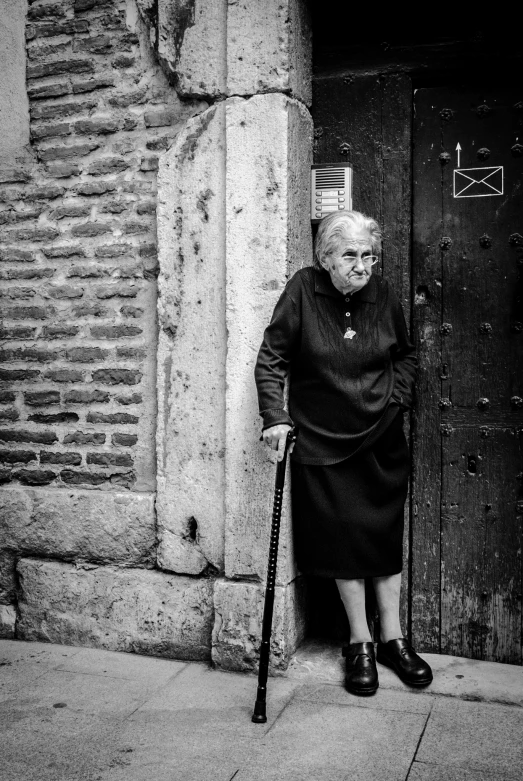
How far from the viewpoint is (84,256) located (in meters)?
3.74

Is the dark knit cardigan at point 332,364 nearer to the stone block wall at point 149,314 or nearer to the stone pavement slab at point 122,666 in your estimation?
the stone block wall at point 149,314

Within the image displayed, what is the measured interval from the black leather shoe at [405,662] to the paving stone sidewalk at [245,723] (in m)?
0.05

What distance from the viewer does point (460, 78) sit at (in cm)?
339

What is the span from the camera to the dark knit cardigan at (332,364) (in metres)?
3.21

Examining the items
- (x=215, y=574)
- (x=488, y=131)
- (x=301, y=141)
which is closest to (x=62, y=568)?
Answer: (x=215, y=574)

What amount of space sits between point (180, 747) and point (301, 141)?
2.50 meters

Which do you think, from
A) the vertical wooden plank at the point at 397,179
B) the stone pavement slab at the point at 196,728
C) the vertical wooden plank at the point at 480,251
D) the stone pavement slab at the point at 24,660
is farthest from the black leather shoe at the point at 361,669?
the vertical wooden plank at the point at 397,179

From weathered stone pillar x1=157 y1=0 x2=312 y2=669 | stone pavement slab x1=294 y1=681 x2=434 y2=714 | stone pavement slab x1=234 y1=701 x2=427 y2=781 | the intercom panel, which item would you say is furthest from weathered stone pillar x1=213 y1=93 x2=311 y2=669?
stone pavement slab x1=234 y1=701 x2=427 y2=781

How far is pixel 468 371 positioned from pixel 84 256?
1.87 metres

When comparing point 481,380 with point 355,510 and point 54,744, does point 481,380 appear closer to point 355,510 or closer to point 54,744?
point 355,510

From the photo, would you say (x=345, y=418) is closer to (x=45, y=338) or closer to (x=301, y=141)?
(x=301, y=141)

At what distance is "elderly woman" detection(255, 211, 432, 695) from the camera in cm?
319

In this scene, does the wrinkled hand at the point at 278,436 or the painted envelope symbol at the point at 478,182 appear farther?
the painted envelope symbol at the point at 478,182

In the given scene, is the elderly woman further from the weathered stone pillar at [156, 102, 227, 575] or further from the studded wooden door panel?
the weathered stone pillar at [156, 102, 227, 575]
